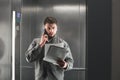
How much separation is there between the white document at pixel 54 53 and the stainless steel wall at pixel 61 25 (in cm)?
97

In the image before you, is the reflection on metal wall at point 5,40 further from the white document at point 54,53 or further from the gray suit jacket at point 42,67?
the white document at point 54,53

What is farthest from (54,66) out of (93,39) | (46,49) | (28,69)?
(93,39)

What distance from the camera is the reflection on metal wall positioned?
2930 millimetres

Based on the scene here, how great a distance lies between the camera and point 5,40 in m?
2.96

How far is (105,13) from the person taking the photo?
1099mm

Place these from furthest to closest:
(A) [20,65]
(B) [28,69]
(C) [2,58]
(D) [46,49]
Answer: (B) [28,69] → (A) [20,65] → (C) [2,58] → (D) [46,49]

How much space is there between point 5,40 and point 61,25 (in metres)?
0.89

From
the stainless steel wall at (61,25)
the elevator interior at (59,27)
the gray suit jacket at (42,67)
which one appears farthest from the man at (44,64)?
the stainless steel wall at (61,25)

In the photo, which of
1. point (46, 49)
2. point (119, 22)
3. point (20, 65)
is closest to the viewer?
point (119, 22)

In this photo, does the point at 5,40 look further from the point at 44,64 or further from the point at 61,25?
the point at 61,25

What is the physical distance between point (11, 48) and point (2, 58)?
0.51 feet

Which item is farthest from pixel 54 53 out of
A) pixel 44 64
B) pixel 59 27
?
pixel 59 27

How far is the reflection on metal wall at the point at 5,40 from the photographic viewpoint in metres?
2.93

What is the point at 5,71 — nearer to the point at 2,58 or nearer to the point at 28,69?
the point at 2,58
